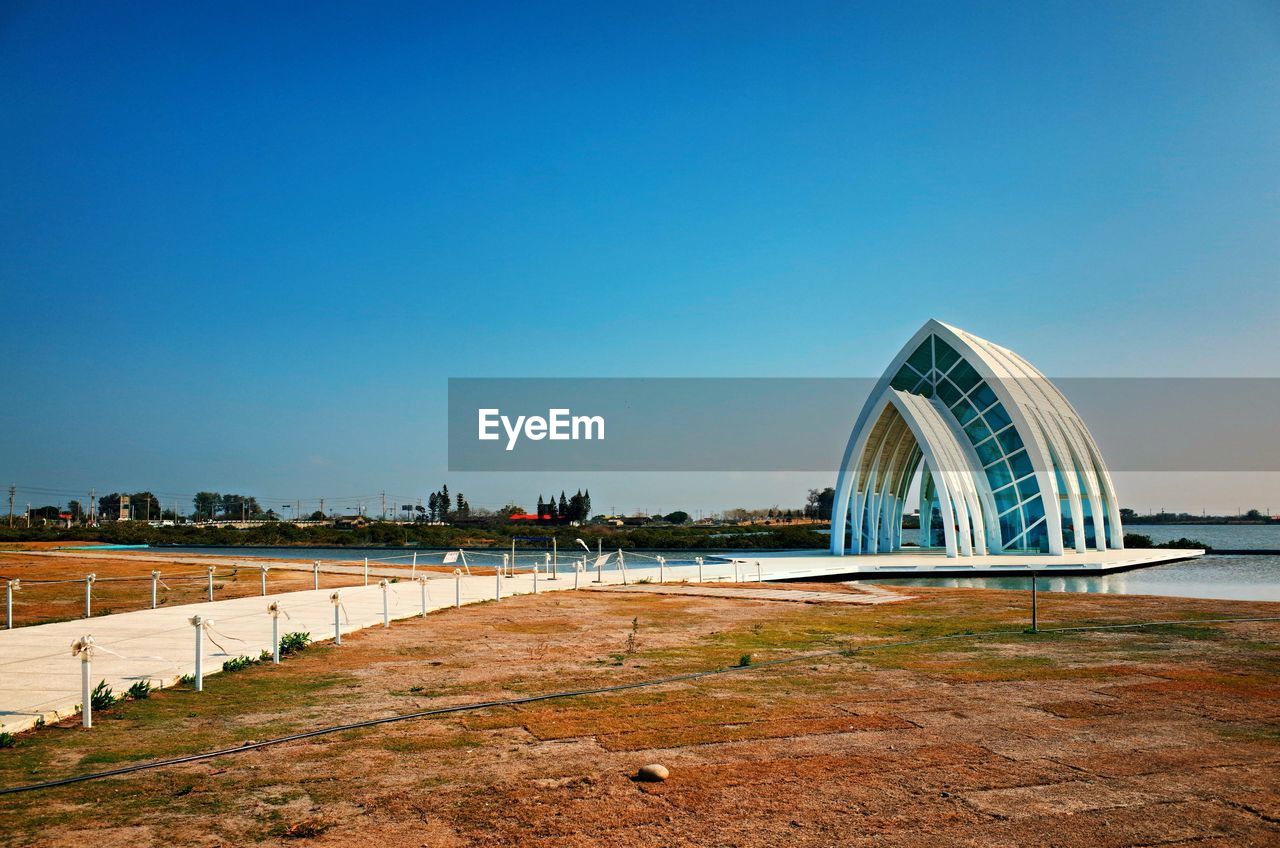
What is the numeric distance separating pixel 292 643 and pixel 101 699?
12.9ft

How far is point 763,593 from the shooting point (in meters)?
23.9

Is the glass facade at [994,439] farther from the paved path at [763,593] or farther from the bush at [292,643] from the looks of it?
the bush at [292,643]

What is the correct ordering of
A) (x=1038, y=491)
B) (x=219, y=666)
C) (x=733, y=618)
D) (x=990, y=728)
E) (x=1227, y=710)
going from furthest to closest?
(x=1038, y=491) < (x=733, y=618) < (x=219, y=666) < (x=1227, y=710) < (x=990, y=728)

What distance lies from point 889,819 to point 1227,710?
17.2ft

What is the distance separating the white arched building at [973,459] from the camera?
41.8m

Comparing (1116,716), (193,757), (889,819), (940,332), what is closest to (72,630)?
(193,757)

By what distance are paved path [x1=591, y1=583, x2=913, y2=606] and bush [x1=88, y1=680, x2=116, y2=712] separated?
611 inches

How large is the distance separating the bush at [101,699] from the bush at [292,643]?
325 cm

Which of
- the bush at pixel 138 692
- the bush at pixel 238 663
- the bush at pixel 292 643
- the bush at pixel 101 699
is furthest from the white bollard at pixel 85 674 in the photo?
the bush at pixel 292 643

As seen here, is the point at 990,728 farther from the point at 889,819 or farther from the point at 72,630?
the point at 72,630

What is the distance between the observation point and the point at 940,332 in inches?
1788

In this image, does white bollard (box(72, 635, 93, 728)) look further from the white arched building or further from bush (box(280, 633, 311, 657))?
the white arched building

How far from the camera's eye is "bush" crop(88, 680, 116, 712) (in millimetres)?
8773

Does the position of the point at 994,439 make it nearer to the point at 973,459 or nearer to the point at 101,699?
the point at 973,459
